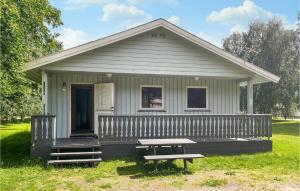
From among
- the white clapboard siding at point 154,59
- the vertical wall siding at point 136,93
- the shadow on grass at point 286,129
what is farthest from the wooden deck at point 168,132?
the shadow on grass at point 286,129

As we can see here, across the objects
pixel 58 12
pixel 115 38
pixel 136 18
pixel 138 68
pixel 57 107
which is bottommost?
pixel 57 107

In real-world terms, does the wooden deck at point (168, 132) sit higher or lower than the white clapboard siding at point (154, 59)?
lower

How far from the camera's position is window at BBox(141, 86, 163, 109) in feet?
41.8

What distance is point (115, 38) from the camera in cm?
1084

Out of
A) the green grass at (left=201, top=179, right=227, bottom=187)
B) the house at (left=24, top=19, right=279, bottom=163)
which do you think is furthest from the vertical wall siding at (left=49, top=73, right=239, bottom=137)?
the green grass at (left=201, top=179, right=227, bottom=187)

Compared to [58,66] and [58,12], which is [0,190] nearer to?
[58,66]

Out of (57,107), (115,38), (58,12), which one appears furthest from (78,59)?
(58,12)

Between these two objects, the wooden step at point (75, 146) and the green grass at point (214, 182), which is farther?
the wooden step at point (75, 146)

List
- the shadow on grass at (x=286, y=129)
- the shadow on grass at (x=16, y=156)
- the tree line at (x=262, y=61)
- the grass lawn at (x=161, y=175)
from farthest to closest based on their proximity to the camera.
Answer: the tree line at (x=262, y=61)
the shadow on grass at (x=286, y=129)
the shadow on grass at (x=16, y=156)
the grass lawn at (x=161, y=175)

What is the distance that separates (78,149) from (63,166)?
0.91 m

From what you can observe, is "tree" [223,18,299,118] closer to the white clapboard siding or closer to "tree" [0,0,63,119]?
"tree" [0,0,63,119]

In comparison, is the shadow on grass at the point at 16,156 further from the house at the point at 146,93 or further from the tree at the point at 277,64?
the tree at the point at 277,64

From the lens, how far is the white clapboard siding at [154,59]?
10.9 metres

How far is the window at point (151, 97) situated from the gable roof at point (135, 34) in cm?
251
